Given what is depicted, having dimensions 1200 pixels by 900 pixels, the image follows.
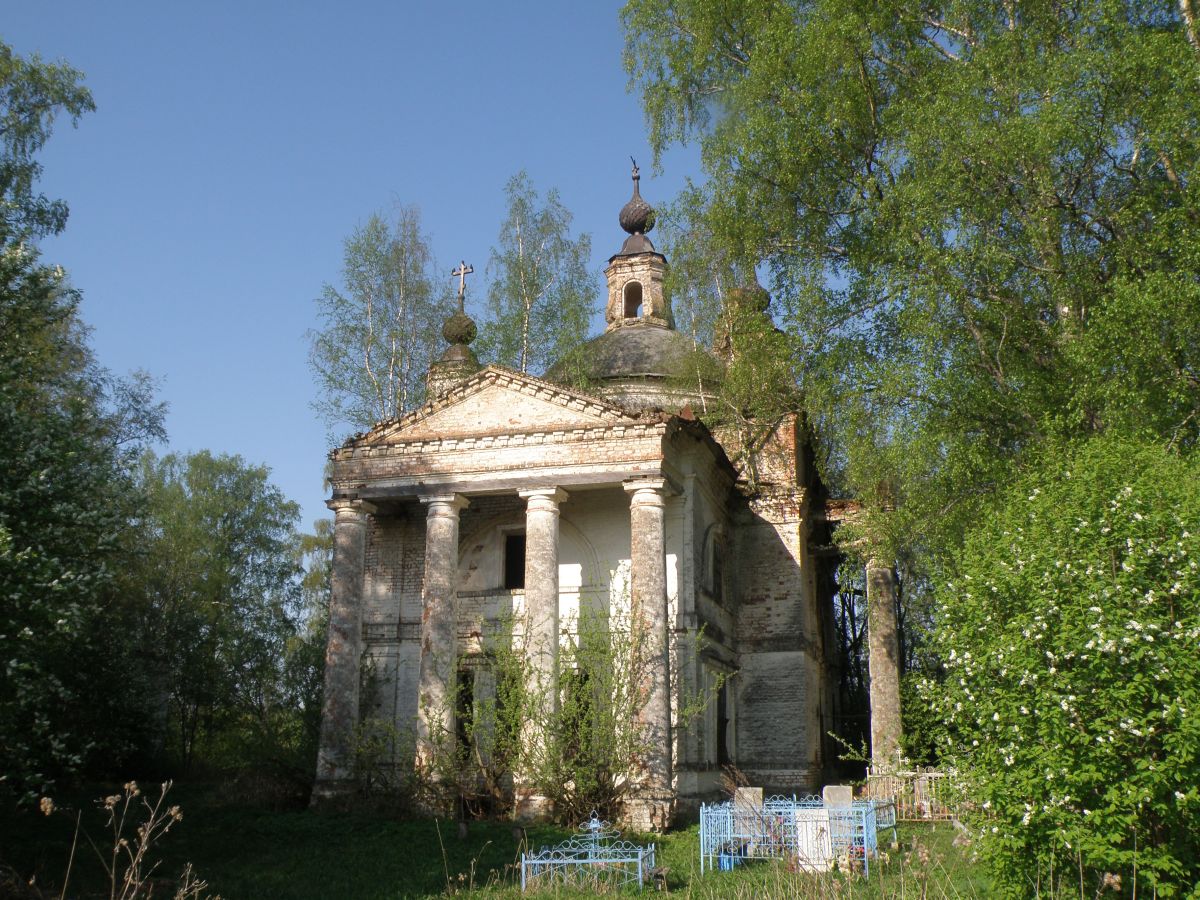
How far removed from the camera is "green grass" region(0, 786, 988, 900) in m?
11.0

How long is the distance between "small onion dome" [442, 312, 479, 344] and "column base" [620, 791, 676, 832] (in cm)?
1272

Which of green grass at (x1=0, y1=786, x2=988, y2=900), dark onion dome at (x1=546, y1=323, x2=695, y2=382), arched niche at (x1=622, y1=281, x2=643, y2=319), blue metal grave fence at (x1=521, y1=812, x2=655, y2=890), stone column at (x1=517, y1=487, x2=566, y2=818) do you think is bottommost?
green grass at (x1=0, y1=786, x2=988, y2=900)

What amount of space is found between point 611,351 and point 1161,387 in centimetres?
1578

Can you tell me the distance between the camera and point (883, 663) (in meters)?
20.9

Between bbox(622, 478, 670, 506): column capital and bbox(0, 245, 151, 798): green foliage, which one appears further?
bbox(622, 478, 670, 506): column capital

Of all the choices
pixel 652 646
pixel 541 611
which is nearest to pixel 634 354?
pixel 541 611

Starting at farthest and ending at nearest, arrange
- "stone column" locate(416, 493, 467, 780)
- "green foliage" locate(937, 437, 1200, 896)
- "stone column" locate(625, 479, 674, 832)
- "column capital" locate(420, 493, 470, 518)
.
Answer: "column capital" locate(420, 493, 470, 518) < "stone column" locate(416, 493, 467, 780) < "stone column" locate(625, 479, 674, 832) < "green foliage" locate(937, 437, 1200, 896)

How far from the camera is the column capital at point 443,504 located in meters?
18.7

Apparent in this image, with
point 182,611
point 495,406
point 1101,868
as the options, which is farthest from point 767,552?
point 182,611

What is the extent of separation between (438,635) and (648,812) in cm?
476

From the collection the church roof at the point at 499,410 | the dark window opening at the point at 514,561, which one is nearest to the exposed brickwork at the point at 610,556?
the church roof at the point at 499,410

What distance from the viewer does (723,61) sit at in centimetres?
1978

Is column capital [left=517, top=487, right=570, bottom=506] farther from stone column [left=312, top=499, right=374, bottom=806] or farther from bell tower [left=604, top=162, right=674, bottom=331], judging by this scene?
bell tower [left=604, top=162, right=674, bottom=331]

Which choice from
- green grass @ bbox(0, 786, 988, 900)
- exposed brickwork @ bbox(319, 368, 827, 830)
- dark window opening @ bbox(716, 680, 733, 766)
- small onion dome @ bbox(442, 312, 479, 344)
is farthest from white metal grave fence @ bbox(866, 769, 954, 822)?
small onion dome @ bbox(442, 312, 479, 344)
